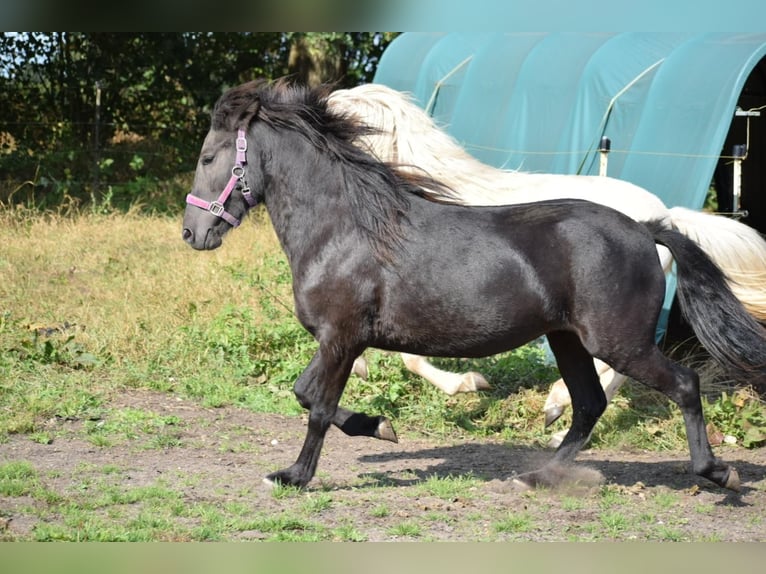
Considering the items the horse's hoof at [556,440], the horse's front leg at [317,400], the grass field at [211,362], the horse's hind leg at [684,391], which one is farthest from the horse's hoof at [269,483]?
the horse's hoof at [556,440]

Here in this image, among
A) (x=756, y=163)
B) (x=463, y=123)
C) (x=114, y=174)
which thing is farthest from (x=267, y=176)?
(x=114, y=174)

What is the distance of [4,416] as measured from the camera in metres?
6.44

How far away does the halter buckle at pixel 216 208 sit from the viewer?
16.9ft

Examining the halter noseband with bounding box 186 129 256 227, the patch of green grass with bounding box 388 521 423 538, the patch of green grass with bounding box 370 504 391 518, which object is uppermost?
the halter noseband with bounding box 186 129 256 227

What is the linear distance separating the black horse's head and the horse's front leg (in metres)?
0.93

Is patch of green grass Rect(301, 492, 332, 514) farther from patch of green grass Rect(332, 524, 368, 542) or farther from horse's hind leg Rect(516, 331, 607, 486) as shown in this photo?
horse's hind leg Rect(516, 331, 607, 486)

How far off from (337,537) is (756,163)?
813 centimetres

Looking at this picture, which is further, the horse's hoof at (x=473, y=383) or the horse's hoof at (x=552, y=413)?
the horse's hoof at (x=473, y=383)

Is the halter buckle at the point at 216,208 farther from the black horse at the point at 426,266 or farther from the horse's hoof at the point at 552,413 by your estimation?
the horse's hoof at the point at 552,413

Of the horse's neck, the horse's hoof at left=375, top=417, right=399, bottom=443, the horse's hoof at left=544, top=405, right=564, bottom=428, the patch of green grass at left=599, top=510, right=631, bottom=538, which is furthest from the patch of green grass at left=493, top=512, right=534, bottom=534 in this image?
the horse's hoof at left=544, top=405, right=564, bottom=428

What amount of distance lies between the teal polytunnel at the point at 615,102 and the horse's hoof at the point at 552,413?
2.46 meters

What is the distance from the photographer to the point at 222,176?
518 centimetres

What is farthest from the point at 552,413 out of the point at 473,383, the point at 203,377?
the point at 203,377

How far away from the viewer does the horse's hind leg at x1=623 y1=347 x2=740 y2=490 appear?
197 inches
